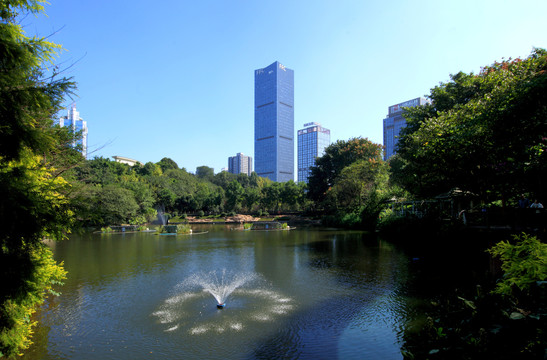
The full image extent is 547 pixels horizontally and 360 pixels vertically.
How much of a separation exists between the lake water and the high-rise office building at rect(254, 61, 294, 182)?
11975 centimetres

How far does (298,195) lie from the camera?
51.8 metres

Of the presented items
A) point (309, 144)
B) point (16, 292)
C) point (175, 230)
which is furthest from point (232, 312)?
point (309, 144)

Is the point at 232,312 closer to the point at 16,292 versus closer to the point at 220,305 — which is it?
the point at 220,305

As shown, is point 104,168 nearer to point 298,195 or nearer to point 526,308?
point 298,195

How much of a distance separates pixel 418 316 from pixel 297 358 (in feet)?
A: 10.7

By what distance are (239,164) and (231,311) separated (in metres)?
138

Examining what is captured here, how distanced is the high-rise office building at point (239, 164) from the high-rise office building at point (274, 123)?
9.41 meters

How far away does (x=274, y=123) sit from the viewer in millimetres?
136750

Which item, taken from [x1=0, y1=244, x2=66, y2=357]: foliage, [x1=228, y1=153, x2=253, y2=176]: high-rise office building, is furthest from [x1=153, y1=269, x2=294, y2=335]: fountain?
[x1=228, y1=153, x2=253, y2=176]: high-rise office building

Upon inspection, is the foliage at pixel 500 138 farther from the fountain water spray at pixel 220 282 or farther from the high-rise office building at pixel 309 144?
the high-rise office building at pixel 309 144

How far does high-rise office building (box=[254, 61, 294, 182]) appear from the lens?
134875 millimetres

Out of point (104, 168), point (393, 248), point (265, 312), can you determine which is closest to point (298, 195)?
point (104, 168)

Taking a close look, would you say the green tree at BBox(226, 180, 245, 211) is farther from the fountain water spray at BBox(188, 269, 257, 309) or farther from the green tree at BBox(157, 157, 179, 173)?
the fountain water spray at BBox(188, 269, 257, 309)

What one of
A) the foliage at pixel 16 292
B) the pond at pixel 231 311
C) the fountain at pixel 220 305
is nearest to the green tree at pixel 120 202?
the pond at pixel 231 311
